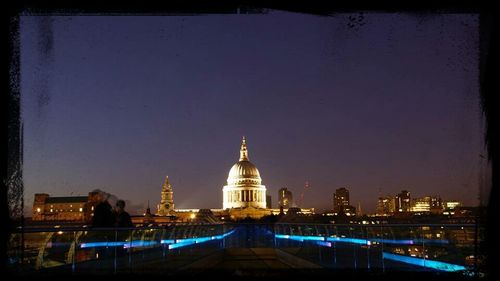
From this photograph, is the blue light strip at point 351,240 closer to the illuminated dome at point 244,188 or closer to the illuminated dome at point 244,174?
the illuminated dome at point 244,188

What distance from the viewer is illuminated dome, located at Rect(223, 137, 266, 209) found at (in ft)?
590

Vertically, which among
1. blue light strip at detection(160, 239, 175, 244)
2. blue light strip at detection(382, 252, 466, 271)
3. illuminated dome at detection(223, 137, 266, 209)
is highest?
illuminated dome at detection(223, 137, 266, 209)

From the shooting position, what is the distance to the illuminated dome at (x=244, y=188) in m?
180

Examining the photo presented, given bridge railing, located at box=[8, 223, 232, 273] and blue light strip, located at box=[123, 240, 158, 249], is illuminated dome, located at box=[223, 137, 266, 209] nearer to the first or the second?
blue light strip, located at box=[123, 240, 158, 249]

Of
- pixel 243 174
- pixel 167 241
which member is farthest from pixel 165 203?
pixel 167 241

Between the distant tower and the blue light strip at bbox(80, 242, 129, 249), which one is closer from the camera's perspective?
the blue light strip at bbox(80, 242, 129, 249)

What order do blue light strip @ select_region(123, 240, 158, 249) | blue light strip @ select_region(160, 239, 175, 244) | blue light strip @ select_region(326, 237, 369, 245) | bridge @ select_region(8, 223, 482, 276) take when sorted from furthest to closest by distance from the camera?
blue light strip @ select_region(160, 239, 175, 244) → blue light strip @ select_region(326, 237, 369, 245) → blue light strip @ select_region(123, 240, 158, 249) → bridge @ select_region(8, 223, 482, 276)

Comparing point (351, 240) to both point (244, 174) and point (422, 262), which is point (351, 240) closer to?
point (422, 262)

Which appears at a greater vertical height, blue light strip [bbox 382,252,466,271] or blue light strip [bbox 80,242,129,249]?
blue light strip [bbox 80,242,129,249]

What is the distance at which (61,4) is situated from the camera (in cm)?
545

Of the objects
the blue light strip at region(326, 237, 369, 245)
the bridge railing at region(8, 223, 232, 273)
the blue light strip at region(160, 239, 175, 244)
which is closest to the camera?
the bridge railing at region(8, 223, 232, 273)

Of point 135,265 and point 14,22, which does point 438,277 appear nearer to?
point 14,22

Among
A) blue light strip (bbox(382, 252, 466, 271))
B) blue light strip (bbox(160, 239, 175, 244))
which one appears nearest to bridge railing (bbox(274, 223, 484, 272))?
blue light strip (bbox(382, 252, 466, 271))

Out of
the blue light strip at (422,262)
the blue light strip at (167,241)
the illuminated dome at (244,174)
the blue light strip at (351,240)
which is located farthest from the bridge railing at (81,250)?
the illuminated dome at (244,174)
